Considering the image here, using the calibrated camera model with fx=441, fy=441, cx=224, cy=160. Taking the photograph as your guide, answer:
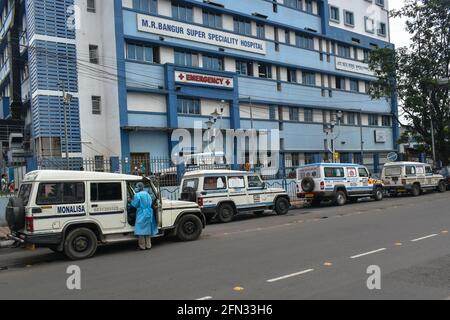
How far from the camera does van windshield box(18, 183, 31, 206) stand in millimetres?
9845

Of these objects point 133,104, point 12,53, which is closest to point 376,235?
point 133,104

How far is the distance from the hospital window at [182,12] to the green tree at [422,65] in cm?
1517

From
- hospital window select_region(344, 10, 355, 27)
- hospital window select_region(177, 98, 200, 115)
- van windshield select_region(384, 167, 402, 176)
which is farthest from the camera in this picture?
hospital window select_region(344, 10, 355, 27)

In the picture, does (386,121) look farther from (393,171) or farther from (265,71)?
(393,171)

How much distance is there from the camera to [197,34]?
34469mm

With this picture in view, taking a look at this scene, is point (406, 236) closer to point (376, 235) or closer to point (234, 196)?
point (376, 235)

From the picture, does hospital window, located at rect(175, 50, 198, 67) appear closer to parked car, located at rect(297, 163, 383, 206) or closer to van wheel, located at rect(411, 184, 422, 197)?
parked car, located at rect(297, 163, 383, 206)

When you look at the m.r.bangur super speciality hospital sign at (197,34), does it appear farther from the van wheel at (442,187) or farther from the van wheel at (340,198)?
the van wheel at (442,187)

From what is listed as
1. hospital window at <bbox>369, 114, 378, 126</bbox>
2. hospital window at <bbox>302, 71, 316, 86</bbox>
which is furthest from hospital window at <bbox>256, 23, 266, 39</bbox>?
hospital window at <bbox>369, 114, 378, 126</bbox>

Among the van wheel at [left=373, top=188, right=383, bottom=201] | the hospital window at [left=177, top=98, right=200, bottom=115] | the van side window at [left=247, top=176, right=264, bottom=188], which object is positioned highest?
the hospital window at [left=177, top=98, right=200, bottom=115]

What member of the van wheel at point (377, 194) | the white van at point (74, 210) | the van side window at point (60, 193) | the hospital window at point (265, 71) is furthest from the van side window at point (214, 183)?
the hospital window at point (265, 71)

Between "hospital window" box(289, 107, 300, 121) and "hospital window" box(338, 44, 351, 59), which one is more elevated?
"hospital window" box(338, 44, 351, 59)

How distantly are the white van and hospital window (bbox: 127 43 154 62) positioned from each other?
21.9 m

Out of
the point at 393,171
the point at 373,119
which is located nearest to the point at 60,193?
the point at 393,171
